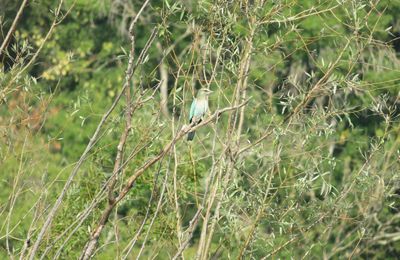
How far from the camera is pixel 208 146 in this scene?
42.7 ft

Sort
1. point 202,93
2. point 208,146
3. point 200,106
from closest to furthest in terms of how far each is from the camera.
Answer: point 202,93, point 200,106, point 208,146

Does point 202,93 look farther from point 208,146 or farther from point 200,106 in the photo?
point 208,146

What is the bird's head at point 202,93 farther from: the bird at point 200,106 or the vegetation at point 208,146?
the vegetation at point 208,146

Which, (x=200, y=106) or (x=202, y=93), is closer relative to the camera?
(x=202, y=93)

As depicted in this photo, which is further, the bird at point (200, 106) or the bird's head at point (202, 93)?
the bird at point (200, 106)

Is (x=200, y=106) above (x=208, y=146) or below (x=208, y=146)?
above

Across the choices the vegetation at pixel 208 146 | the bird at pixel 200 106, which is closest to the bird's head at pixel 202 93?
the bird at pixel 200 106

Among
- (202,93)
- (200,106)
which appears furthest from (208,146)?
(202,93)

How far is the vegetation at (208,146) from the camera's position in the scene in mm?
5594

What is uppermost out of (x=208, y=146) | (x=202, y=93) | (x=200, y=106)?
(x=202, y=93)

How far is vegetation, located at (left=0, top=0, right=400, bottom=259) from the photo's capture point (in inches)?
220

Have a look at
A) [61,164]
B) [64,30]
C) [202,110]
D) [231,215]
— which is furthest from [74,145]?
[231,215]

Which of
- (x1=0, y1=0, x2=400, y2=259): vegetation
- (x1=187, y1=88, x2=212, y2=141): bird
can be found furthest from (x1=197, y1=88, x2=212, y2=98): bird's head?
(x1=0, y1=0, x2=400, y2=259): vegetation

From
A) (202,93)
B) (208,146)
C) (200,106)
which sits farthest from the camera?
(208,146)
